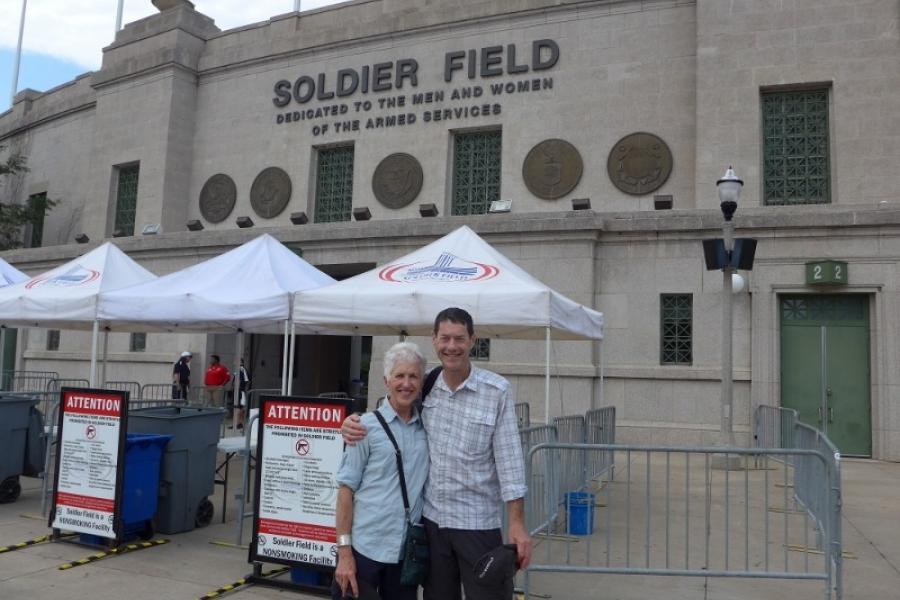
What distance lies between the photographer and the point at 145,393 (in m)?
21.5

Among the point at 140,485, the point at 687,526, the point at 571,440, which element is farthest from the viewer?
the point at 571,440

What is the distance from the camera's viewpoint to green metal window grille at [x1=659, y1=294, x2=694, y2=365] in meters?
15.9

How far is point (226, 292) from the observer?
31.3ft

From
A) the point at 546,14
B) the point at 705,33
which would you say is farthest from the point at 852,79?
the point at 546,14

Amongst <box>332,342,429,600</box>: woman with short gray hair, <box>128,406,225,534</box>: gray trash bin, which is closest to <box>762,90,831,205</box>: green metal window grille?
<box>128,406,225,534</box>: gray trash bin

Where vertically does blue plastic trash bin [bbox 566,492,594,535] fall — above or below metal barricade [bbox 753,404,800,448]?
below

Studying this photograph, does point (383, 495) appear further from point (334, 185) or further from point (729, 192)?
point (334, 185)

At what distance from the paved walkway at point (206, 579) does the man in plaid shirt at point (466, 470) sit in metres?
3.01

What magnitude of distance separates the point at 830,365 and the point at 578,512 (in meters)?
9.44

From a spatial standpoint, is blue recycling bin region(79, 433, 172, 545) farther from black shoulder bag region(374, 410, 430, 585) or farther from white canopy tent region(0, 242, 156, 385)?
black shoulder bag region(374, 410, 430, 585)

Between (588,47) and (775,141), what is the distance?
17.5 ft

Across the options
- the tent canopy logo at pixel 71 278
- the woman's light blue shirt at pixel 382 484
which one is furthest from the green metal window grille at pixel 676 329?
the woman's light blue shirt at pixel 382 484

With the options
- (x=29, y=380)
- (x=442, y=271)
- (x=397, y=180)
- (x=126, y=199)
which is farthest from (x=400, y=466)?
(x=126, y=199)

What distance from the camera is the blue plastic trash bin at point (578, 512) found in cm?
799
